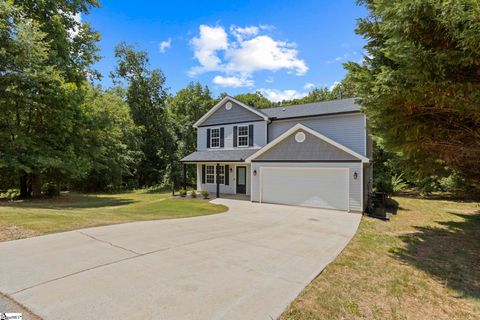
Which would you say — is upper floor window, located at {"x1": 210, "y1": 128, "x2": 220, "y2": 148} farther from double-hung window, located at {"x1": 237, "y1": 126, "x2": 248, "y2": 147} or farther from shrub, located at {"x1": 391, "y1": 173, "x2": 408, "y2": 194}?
shrub, located at {"x1": 391, "y1": 173, "x2": 408, "y2": 194}

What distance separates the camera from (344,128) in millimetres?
14742

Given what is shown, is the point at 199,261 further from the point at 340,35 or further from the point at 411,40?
the point at 340,35

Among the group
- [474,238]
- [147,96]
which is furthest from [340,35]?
[147,96]

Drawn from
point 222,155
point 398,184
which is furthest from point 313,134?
point 398,184

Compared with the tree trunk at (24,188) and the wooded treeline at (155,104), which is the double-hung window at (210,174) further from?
the tree trunk at (24,188)

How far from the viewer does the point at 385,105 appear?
594 centimetres

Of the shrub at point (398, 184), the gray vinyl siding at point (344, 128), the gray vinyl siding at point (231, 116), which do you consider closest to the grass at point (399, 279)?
the gray vinyl siding at point (344, 128)

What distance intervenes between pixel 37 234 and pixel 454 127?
11.3m

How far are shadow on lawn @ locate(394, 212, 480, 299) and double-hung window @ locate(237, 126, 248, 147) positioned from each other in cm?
1152

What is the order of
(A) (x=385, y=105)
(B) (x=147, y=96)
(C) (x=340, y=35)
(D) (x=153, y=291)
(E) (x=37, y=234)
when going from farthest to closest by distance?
(B) (x=147, y=96) → (C) (x=340, y=35) → (E) (x=37, y=234) → (A) (x=385, y=105) → (D) (x=153, y=291)

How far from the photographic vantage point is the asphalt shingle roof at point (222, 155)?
16.8m

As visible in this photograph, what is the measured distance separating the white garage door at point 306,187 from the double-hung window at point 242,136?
155 inches

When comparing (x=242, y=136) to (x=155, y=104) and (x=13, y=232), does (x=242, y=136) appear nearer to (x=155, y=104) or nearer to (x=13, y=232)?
(x=13, y=232)

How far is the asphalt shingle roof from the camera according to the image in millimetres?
16766
